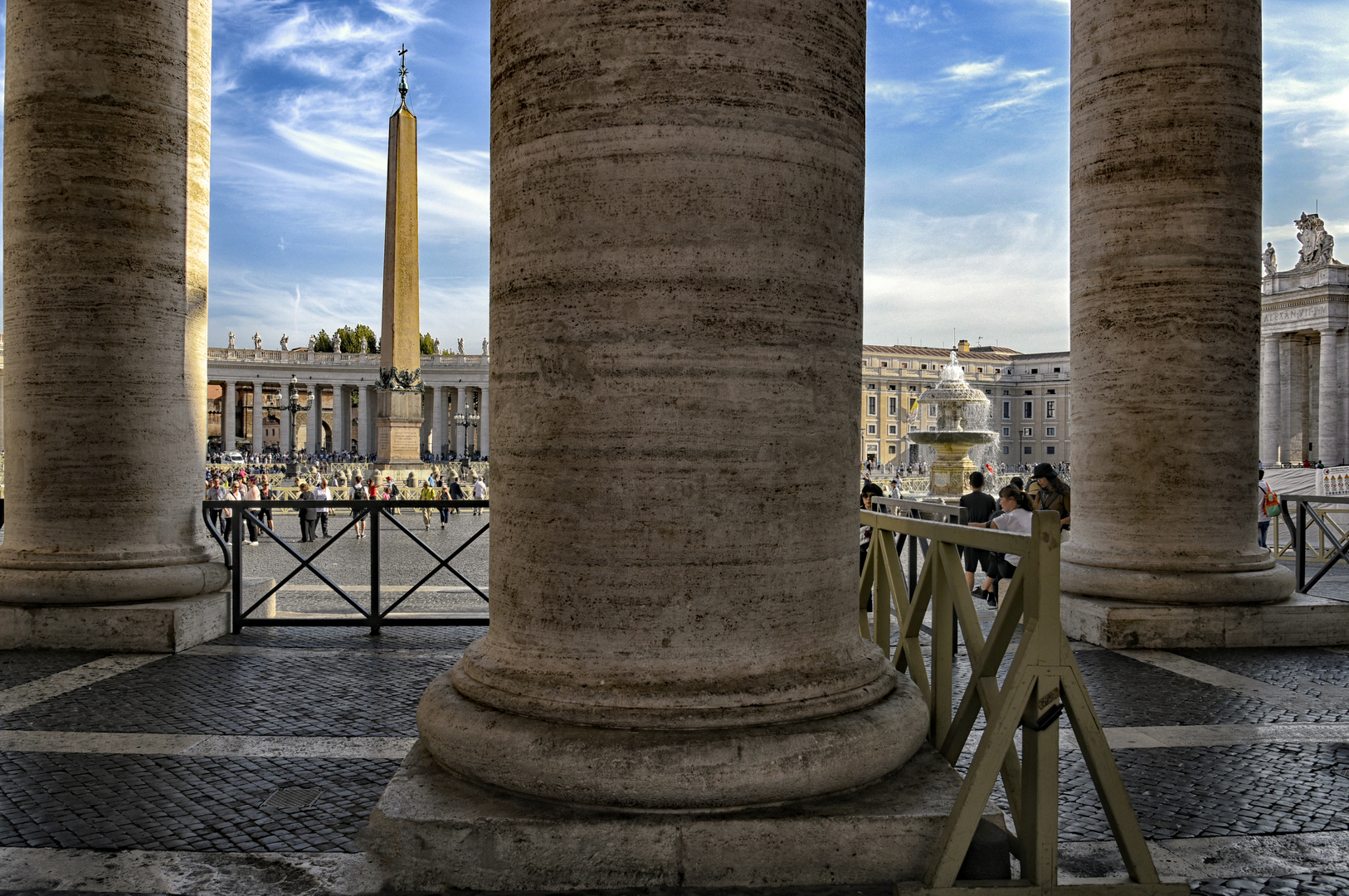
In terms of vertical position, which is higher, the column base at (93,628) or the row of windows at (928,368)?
the row of windows at (928,368)

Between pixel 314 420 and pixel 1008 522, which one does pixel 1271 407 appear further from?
pixel 314 420

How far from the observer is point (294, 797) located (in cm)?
389

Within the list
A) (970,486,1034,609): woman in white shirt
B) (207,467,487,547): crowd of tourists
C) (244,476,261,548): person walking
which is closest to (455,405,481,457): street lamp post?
(207,467,487,547): crowd of tourists

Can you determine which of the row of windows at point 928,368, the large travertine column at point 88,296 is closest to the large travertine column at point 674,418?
the large travertine column at point 88,296

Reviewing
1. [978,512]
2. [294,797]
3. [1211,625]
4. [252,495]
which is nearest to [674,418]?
[294,797]

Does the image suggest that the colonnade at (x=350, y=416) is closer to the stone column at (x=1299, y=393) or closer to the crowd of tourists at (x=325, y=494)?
the crowd of tourists at (x=325, y=494)

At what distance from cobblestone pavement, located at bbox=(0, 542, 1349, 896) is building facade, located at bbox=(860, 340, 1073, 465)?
108m

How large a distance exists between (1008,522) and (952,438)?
19.6 meters

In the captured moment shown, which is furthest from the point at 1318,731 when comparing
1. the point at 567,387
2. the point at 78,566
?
the point at 78,566

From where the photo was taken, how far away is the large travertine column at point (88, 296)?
6.75m

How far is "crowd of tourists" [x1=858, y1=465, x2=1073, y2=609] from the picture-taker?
763 centimetres

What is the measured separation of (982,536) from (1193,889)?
1.20 meters

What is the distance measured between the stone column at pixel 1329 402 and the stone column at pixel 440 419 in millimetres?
74061

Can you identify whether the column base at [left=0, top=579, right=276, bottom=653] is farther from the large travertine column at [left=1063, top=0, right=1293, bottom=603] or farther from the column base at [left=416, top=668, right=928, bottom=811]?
the large travertine column at [left=1063, top=0, right=1293, bottom=603]
